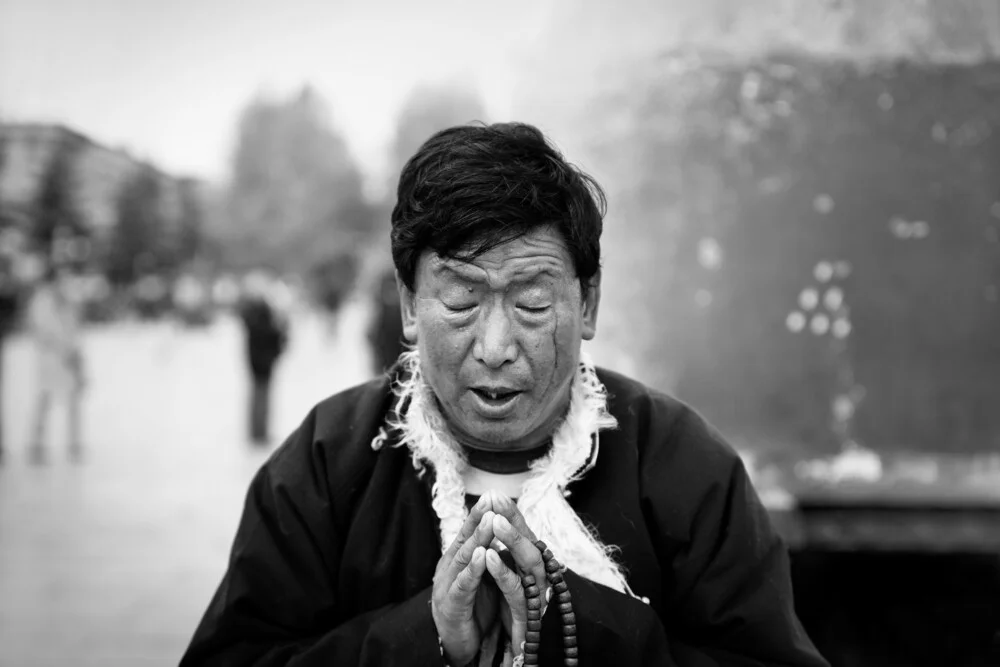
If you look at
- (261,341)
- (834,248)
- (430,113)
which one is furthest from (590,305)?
(261,341)

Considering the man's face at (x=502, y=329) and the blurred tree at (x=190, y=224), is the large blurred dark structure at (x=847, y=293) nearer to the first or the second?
the man's face at (x=502, y=329)

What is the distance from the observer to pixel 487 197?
5.12ft

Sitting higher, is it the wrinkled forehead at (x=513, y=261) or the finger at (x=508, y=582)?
the wrinkled forehead at (x=513, y=261)

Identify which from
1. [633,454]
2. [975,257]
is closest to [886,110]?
[975,257]

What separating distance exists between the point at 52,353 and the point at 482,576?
270 inches

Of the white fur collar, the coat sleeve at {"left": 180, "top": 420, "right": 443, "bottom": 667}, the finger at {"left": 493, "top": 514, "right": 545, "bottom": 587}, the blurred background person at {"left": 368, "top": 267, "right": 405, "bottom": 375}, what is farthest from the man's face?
the blurred background person at {"left": 368, "top": 267, "right": 405, "bottom": 375}

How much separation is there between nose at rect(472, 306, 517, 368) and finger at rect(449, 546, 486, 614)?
332 mm

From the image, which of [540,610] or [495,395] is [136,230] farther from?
[540,610]

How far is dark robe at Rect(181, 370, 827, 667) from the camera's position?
5.38 ft

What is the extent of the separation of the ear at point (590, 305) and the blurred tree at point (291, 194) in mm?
6158

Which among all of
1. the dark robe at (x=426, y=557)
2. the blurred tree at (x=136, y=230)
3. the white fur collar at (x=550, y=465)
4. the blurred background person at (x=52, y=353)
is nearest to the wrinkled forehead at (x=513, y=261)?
the white fur collar at (x=550, y=465)

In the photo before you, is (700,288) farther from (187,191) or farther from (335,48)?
(187,191)

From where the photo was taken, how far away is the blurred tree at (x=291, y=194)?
8100 mm

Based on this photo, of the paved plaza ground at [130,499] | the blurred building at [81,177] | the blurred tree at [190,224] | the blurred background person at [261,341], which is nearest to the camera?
the paved plaza ground at [130,499]
